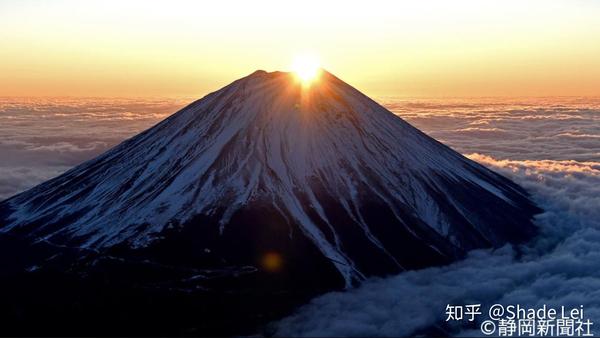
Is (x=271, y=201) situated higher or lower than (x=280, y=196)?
lower

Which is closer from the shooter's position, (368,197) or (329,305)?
(329,305)

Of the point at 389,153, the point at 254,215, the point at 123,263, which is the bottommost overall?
the point at 123,263

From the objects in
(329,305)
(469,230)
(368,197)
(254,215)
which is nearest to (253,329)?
(329,305)

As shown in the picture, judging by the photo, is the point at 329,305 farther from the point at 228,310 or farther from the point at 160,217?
the point at 160,217

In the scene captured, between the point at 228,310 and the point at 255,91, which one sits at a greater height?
the point at 255,91

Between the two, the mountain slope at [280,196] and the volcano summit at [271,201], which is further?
the mountain slope at [280,196]
